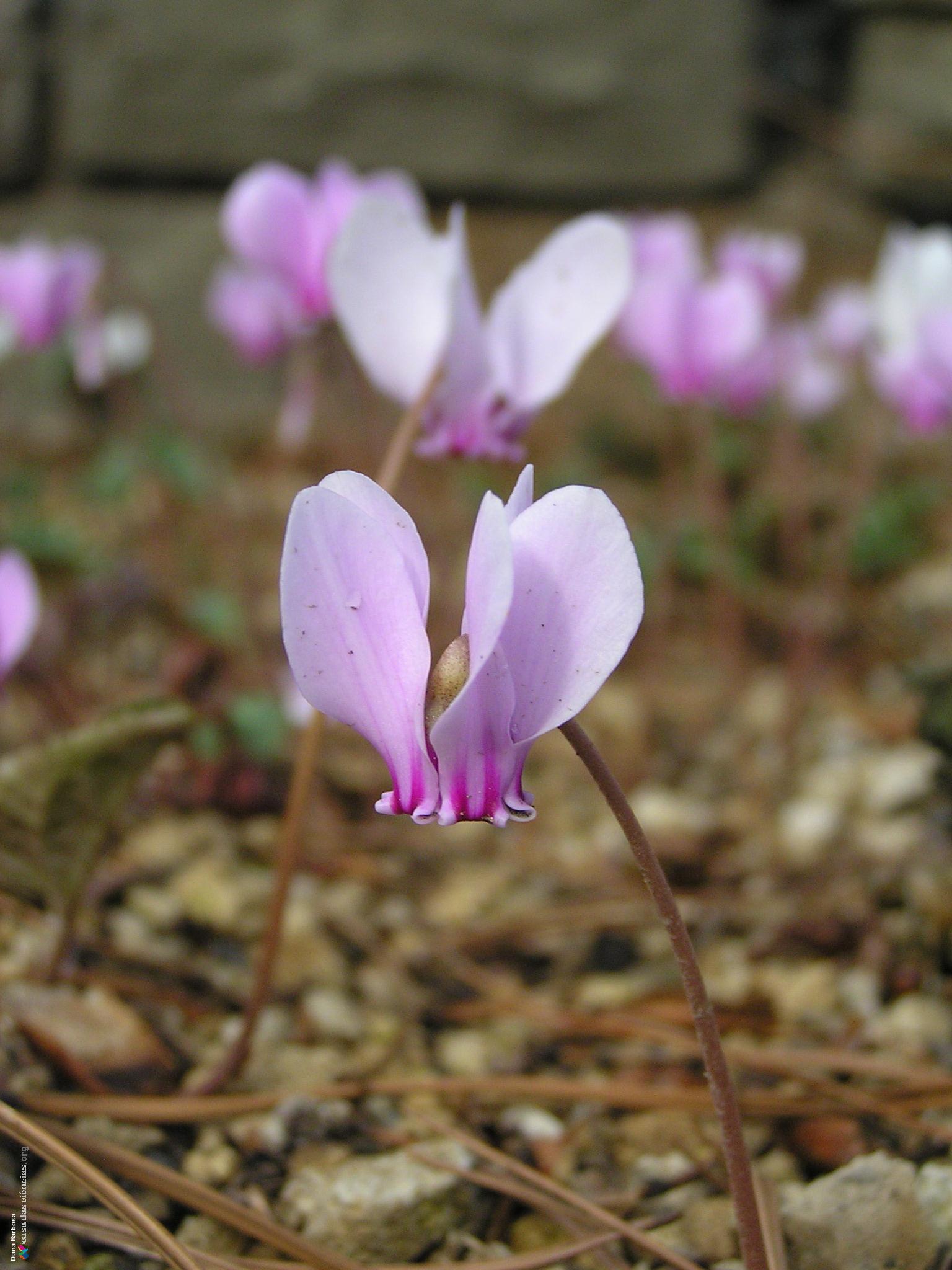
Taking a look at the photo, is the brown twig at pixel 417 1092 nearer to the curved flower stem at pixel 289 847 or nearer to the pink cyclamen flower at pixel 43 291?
the curved flower stem at pixel 289 847

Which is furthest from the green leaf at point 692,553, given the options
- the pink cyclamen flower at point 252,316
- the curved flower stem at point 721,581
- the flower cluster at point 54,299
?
the flower cluster at point 54,299

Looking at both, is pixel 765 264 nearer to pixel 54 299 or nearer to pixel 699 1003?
→ pixel 54 299

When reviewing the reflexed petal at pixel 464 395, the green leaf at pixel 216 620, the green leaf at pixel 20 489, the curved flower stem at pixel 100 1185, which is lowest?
the curved flower stem at pixel 100 1185

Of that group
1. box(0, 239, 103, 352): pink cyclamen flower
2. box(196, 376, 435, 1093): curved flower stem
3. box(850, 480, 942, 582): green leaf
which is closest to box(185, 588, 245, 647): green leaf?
box(0, 239, 103, 352): pink cyclamen flower

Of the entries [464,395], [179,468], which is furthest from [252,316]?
[464,395]

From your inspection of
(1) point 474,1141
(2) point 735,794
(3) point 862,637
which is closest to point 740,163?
(3) point 862,637

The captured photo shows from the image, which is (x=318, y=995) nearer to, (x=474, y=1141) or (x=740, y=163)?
(x=474, y=1141)
